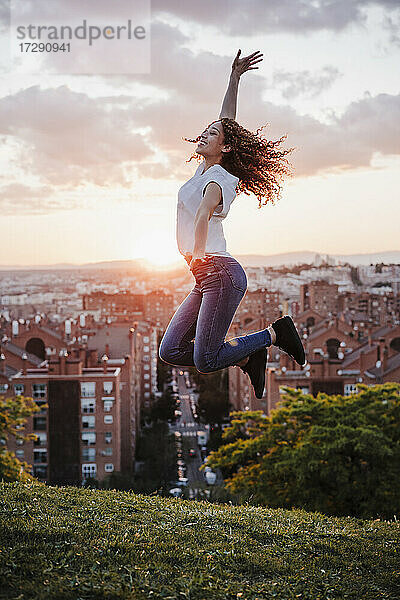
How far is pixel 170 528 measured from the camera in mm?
4098

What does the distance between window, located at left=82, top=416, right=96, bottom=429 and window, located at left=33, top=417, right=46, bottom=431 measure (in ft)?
4.50

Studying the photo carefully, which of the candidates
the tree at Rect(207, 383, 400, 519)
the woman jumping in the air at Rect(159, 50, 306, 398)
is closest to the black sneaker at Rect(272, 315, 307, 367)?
the woman jumping in the air at Rect(159, 50, 306, 398)

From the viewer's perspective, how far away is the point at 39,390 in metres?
22.8

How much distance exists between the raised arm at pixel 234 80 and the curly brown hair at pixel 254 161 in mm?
138

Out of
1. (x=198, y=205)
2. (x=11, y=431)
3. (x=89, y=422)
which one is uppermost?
(x=198, y=205)

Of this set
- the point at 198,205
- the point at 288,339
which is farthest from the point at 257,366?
the point at 198,205

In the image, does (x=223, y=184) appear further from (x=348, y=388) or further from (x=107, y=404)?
(x=348, y=388)

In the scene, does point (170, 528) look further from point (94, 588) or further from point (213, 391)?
point (213, 391)

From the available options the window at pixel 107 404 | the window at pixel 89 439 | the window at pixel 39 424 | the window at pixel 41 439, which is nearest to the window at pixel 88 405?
the window at pixel 107 404

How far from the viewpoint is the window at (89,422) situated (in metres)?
23.2

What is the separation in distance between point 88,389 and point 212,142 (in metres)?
20.4

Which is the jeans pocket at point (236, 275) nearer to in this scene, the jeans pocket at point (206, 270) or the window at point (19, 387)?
the jeans pocket at point (206, 270)

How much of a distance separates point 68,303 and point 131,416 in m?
45.8

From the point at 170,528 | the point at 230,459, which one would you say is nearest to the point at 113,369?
the point at 230,459
